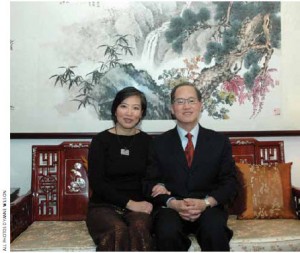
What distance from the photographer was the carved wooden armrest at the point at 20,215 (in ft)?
6.24

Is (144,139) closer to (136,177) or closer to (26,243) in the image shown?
(136,177)

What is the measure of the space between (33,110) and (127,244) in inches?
46.8

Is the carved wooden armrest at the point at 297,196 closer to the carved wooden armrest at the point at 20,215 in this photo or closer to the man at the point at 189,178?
the man at the point at 189,178

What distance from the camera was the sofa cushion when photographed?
1792 mm

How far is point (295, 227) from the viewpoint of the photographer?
2008 millimetres

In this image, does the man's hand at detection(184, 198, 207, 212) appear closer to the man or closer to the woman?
the man

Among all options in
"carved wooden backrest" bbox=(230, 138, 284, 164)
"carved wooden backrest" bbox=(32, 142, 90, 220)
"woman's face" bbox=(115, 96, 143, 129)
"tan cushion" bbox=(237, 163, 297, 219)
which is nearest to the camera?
"woman's face" bbox=(115, 96, 143, 129)

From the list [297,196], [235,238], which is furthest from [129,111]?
[297,196]

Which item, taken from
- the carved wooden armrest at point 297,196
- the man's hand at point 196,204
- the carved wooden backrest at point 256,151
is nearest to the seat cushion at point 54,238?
the man's hand at point 196,204

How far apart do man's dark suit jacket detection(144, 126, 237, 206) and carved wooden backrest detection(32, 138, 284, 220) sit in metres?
0.56

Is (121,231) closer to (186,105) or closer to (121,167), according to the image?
(121,167)

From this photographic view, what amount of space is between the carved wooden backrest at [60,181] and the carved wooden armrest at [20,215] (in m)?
0.06

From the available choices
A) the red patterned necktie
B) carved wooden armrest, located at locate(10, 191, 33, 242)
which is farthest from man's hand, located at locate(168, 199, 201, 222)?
carved wooden armrest, located at locate(10, 191, 33, 242)

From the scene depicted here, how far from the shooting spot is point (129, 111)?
6.64ft
